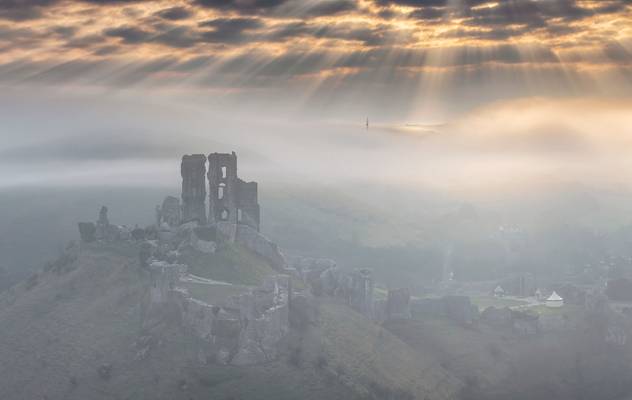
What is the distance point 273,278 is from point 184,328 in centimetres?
1347

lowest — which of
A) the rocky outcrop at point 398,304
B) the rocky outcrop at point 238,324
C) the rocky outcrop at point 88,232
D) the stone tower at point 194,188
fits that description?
the rocky outcrop at point 398,304

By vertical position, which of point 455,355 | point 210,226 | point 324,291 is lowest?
point 455,355

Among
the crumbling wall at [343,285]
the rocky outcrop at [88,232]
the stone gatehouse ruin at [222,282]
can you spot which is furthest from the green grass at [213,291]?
the rocky outcrop at [88,232]

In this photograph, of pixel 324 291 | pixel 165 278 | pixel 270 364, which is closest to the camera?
pixel 270 364

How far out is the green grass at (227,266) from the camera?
160 metres

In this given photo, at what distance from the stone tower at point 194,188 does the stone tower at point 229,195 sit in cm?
126

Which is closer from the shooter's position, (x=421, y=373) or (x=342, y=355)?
(x=342, y=355)

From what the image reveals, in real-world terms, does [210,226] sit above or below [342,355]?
above

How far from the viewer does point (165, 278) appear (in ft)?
489

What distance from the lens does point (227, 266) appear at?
163000 millimetres

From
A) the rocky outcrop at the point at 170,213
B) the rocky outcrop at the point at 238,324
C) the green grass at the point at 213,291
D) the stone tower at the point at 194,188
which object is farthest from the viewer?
the stone tower at the point at 194,188

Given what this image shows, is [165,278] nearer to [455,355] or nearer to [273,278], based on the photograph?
[273,278]

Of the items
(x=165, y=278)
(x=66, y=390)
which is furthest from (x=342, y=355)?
(x=66, y=390)

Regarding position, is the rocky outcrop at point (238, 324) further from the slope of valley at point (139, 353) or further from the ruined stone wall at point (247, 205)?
the ruined stone wall at point (247, 205)
